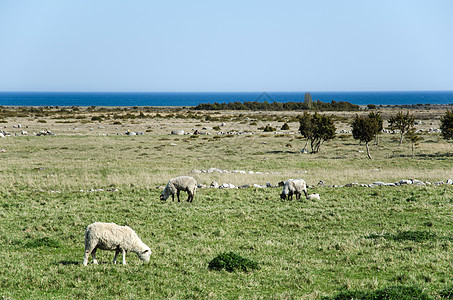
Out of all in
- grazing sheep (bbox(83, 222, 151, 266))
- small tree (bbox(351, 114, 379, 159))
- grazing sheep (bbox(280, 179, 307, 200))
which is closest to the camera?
grazing sheep (bbox(83, 222, 151, 266))

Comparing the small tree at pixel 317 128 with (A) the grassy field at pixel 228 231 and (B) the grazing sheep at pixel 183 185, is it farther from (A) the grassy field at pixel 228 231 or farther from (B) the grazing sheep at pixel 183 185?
(B) the grazing sheep at pixel 183 185

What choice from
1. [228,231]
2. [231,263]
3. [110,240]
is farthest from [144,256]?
[228,231]

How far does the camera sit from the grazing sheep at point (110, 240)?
11.3 meters

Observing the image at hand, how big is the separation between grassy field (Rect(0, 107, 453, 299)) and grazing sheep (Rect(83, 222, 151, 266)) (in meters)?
0.45

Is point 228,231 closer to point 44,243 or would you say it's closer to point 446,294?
point 44,243

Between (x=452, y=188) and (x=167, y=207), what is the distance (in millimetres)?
17642

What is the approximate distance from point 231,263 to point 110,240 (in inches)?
136

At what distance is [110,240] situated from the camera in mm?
11383

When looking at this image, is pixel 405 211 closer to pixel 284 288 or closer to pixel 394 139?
pixel 284 288

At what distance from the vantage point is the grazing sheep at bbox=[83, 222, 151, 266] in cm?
1129

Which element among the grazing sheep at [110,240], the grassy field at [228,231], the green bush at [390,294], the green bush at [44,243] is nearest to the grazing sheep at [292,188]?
the grassy field at [228,231]

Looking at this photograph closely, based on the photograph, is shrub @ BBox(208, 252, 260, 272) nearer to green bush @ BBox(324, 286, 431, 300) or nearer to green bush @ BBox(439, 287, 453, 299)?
green bush @ BBox(324, 286, 431, 300)

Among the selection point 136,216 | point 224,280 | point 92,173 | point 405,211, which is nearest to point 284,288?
point 224,280

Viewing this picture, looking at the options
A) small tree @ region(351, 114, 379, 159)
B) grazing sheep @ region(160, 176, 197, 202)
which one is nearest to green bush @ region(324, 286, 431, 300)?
grazing sheep @ region(160, 176, 197, 202)
